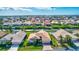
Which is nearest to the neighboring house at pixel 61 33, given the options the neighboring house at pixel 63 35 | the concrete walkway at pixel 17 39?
the neighboring house at pixel 63 35

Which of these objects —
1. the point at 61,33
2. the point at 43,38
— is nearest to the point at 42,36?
the point at 43,38

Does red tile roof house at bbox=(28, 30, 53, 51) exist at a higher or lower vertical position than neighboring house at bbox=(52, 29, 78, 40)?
lower

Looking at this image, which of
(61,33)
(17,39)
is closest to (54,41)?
(61,33)

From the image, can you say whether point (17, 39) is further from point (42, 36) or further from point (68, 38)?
point (68, 38)

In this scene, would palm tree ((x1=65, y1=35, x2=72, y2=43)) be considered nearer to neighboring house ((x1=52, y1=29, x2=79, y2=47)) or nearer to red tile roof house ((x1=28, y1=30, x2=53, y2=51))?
Answer: neighboring house ((x1=52, y1=29, x2=79, y2=47))

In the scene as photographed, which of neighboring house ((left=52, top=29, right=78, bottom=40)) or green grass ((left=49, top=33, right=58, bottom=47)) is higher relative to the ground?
neighboring house ((left=52, top=29, right=78, bottom=40))

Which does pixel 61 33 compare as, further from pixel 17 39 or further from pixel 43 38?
pixel 17 39

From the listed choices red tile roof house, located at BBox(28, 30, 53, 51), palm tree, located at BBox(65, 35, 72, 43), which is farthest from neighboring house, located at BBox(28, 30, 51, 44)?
palm tree, located at BBox(65, 35, 72, 43)

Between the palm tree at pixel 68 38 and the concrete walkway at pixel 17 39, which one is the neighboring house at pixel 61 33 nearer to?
the palm tree at pixel 68 38

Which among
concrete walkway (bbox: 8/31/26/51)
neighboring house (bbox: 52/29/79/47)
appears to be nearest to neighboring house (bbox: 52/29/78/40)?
neighboring house (bbox: 52/29/79/47)

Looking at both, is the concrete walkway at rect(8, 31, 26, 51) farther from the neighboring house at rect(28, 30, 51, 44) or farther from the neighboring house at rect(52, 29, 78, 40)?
the neighboring house at rect(52, 29, 78, 40)
